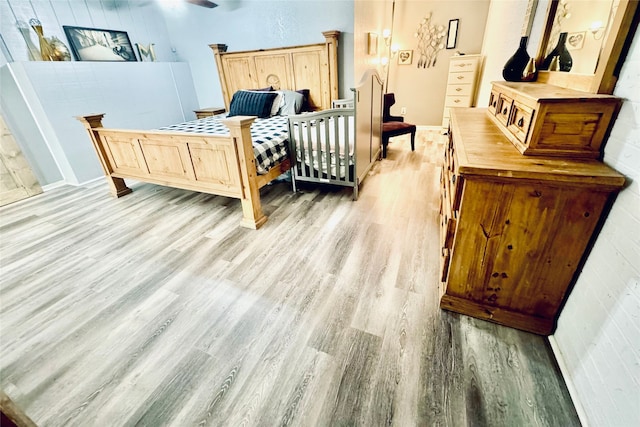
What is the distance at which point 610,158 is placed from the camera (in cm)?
101

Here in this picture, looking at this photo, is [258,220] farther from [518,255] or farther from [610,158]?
[610,158]

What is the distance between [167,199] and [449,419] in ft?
10.6

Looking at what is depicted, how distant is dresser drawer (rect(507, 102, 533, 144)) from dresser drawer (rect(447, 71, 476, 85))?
382 centimetres

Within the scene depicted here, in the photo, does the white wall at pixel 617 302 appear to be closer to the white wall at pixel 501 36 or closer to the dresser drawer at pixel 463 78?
the white wall at pixel 501 36

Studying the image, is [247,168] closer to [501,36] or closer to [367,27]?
[367,27]

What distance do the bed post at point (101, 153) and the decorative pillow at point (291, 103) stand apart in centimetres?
214

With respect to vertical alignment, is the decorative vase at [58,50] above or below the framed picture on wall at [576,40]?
above

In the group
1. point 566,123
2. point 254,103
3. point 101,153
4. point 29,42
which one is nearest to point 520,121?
point 566,123

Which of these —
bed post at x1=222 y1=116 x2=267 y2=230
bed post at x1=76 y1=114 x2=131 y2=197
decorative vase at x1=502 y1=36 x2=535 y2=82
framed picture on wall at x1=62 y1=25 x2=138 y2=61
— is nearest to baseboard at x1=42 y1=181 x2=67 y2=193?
bed post at x1=76 y1=114 x2=131 y2=197

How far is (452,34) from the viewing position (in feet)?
15.2

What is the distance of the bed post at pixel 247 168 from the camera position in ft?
6.82

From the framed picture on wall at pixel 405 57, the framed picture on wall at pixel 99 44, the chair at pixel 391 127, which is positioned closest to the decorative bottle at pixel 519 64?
the chair at pixel 391 127

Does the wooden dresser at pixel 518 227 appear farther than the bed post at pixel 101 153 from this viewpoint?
No

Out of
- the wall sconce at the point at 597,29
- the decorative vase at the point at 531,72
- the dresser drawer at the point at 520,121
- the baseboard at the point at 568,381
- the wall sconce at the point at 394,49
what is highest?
the wall sconce at the point at 394,49
